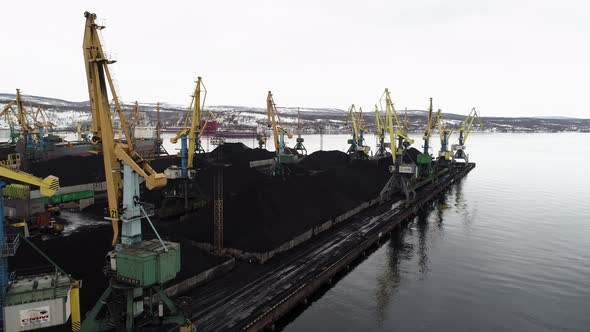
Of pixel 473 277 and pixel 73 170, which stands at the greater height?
pixel 73 170

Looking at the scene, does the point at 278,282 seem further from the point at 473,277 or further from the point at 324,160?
the point at 324,160

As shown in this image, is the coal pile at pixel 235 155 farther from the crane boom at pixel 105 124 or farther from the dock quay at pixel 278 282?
the crane boom at pixel 105 124

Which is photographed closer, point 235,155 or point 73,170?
point 73,170

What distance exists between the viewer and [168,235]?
103 ft

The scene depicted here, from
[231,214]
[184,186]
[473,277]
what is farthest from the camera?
[184,186]

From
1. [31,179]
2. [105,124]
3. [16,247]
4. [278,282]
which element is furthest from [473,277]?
[31,179]

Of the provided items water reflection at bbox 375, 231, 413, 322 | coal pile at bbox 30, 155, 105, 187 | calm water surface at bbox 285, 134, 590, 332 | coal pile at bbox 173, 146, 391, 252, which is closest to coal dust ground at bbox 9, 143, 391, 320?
coal pile at bbox 173, 146, 391, 252

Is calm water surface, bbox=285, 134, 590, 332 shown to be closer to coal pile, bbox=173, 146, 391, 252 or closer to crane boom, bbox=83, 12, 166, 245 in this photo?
coal pile, bbox=173, 146, 391, 252

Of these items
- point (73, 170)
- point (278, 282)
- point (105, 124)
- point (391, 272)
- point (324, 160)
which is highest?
point (105, 124)

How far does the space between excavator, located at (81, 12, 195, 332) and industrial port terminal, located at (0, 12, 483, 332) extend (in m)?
0.06

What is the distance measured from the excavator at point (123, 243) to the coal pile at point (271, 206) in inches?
479

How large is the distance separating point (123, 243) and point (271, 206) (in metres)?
18.5

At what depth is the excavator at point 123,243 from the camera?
19.8 metres

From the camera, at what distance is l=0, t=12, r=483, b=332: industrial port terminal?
19391mm
